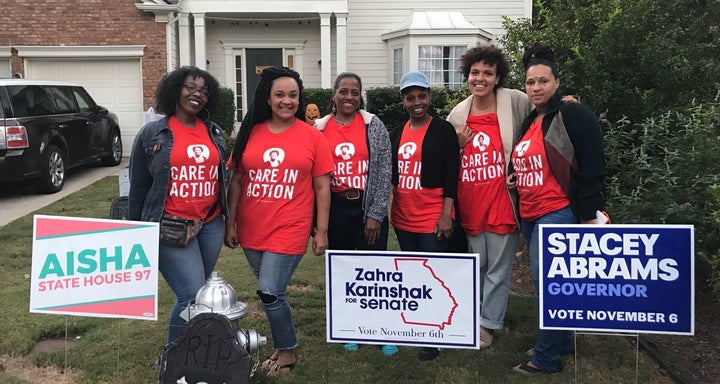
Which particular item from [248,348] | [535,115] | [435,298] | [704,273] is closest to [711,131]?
[704,273]

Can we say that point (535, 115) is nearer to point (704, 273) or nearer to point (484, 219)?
point (484, 219)

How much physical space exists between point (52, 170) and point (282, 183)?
748cm

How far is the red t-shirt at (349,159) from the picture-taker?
12.3 feet

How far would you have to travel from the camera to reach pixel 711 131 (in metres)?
4.03

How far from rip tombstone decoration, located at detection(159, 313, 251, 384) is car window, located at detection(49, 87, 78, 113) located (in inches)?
328

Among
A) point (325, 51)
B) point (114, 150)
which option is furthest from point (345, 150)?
point (325, 51)

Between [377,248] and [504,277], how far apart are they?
0.83 metres

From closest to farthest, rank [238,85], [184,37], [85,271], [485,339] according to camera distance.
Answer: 1. [85,271]
2. [485,339]
3. [184,37]
4. [238,85]

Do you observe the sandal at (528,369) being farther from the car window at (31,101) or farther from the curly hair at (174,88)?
the car window at (31,101)

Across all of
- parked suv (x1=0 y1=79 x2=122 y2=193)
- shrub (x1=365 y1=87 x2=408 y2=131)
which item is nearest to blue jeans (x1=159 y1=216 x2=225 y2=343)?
parked suv (x1=0 y1=79 x2=122 y2=193)

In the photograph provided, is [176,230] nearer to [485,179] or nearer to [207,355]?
[207,355]

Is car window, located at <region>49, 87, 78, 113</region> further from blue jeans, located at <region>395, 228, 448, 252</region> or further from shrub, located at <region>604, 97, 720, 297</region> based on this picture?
shrub, located at <region>604, 97, 720, 297</region>

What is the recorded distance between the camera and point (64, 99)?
406 inches

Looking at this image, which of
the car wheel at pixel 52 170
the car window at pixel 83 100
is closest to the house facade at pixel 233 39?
the car window at pixel 83 100
